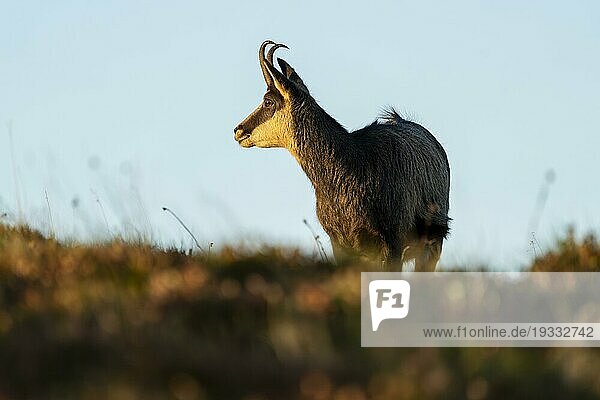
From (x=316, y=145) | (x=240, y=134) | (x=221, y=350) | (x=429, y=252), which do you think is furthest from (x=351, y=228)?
(x=221, y=350)

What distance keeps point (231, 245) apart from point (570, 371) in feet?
11.6

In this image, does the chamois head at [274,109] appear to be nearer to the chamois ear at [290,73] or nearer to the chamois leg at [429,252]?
the chamois ear at [290,73]

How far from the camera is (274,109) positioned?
13.7 metres

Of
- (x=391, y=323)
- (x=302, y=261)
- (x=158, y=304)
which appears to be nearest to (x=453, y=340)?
(x=391, y=323)

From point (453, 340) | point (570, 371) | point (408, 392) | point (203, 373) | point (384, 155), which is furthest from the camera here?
point (384, 155)

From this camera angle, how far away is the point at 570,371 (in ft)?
16.4

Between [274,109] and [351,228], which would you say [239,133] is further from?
[351,228]

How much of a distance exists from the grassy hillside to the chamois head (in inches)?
268

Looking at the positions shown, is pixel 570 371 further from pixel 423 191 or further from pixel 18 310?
pixel 423 191

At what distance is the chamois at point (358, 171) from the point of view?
12711 mm

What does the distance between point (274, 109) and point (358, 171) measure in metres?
1.46

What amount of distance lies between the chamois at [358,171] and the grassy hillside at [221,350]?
5855 mm

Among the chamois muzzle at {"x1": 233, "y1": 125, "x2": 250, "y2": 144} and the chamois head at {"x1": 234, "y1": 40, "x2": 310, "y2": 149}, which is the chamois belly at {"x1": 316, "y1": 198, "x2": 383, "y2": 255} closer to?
the chamois head at {"x1": 234, "y1": 40, "x2": 310, "y2": 149}

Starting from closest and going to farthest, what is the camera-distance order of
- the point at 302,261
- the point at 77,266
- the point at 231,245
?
the point at 77,266 < the point at 302,261 < the point at 231,245
